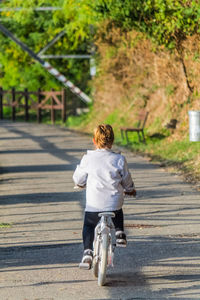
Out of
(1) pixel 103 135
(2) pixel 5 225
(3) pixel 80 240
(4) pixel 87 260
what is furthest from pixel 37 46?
(4) pixel 87 260

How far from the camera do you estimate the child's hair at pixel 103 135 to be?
6863 mm

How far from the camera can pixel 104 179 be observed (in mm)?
6906

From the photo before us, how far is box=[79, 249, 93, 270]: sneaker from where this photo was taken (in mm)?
6788

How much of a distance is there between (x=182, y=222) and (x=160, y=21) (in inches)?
432

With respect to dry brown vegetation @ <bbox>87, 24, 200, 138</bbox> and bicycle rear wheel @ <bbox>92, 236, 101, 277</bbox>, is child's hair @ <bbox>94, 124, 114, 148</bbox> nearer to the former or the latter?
bicycle rear wheel @ <bbox>92, 236, 101, 277</bbox>

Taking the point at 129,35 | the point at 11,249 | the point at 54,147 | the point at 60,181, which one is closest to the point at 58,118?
the point at 129,35

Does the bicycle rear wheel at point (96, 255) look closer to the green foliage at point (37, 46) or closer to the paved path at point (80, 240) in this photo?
the paved path at point (80, 240)

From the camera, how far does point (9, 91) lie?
37156mm

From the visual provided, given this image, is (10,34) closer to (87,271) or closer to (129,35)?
(129,35)

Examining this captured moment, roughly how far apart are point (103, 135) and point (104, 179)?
0.39 meters

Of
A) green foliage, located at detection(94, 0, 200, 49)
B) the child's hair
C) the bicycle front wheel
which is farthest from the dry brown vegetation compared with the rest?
the bicycle front wheel

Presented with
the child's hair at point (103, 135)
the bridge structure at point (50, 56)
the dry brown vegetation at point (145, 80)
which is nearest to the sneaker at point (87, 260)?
the child's hair at point (103, 135)

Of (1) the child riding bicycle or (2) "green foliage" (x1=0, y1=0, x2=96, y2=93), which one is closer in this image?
(1) the child riding bicycle

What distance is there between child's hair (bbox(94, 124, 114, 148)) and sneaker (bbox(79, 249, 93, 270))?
0.95 meters
